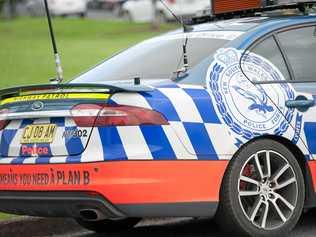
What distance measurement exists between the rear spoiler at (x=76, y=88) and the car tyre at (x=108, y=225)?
3.98 feet

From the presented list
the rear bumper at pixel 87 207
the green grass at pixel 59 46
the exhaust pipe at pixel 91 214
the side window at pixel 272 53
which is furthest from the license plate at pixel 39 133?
the green grass at pixel 59 46

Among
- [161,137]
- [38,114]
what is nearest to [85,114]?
[38,114]

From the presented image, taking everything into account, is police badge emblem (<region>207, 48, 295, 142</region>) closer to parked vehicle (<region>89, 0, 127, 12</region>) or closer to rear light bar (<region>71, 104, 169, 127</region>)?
rear light bar (<region>71, 104, 169, 127</region>)

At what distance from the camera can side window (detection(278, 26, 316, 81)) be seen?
5.64 m

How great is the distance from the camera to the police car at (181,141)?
4828 millimetres

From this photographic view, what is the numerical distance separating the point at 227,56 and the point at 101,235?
1724 millimetres

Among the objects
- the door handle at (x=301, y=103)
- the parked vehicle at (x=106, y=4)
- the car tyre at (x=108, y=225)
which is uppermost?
the door handle at (x=301, y=103)

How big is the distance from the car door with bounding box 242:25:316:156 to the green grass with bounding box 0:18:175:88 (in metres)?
7.12

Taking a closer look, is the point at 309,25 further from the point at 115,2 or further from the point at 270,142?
the point at 115,2

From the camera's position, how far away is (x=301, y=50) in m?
5.75

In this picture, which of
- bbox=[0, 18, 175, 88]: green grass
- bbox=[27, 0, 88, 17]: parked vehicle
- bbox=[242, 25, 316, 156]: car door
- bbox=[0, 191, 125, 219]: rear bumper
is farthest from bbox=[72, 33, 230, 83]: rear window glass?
bbox=[27, 0, 88, 17]: parked vehicle

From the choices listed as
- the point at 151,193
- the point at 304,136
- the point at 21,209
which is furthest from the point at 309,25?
the point at 21,209

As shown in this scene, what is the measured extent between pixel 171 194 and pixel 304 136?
109 centimetres

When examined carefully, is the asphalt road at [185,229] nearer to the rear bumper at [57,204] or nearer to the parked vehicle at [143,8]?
the rear bumper at [57,204]
